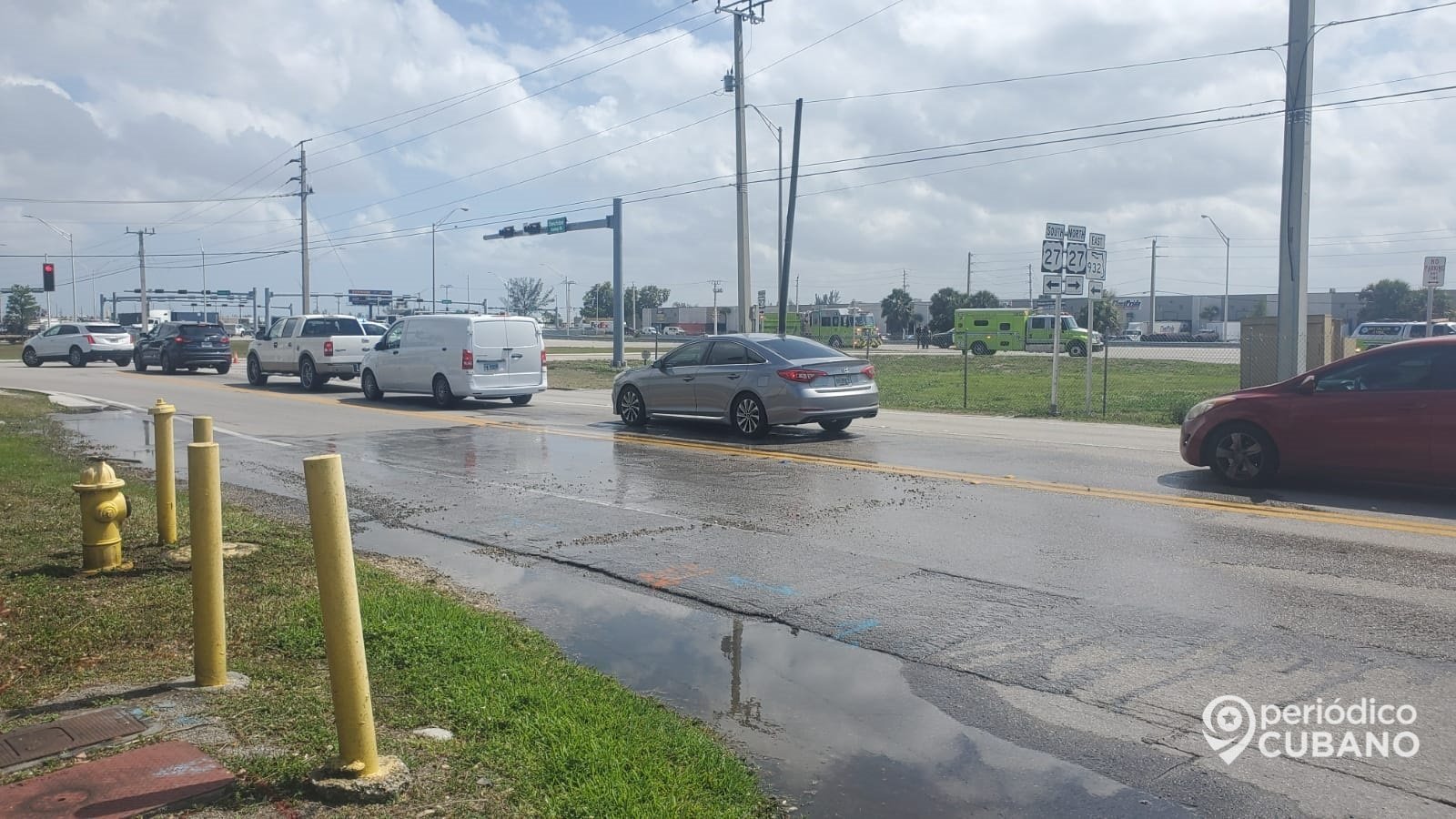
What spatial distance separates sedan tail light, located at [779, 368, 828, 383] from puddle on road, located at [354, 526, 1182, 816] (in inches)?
315

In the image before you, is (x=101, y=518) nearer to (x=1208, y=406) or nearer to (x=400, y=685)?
(x=400, y=685)

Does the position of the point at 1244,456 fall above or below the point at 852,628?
above

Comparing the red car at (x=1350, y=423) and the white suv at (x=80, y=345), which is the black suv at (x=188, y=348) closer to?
the white suv at (x=80, y=345)

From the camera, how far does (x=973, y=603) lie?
21.8ft

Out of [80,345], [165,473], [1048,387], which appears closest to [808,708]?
Result: [165,473]

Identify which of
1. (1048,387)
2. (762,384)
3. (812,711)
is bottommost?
(812,711)

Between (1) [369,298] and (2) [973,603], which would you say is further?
(1) [369,298]

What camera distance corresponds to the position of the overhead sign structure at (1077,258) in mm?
19797

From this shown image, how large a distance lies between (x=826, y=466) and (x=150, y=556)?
7170mm

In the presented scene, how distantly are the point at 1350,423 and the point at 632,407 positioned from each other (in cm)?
1023

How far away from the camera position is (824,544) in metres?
8.33

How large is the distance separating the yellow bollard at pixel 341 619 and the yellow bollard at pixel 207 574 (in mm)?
1262

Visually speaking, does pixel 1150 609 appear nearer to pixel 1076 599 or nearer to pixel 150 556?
pixel 1076 599

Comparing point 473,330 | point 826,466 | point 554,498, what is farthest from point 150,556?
point 473,330
